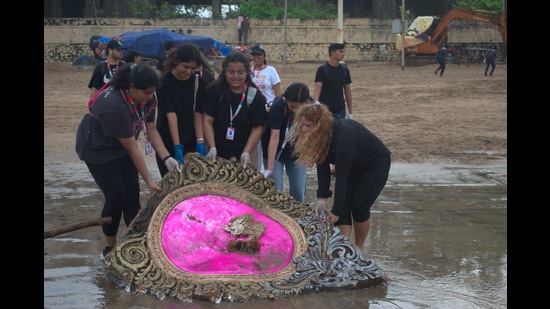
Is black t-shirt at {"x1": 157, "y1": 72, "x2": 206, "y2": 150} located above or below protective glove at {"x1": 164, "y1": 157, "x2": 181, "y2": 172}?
above

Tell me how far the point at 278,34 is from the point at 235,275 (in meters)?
23.9

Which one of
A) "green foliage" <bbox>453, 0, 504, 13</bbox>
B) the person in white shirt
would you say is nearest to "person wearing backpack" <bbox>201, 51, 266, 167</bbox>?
the person in white shirt

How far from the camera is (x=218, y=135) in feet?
19.6

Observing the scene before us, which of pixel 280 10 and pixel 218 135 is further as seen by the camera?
pixel 280 10

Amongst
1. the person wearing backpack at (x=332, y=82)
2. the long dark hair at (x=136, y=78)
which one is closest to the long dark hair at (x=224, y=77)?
the long dark hair at (x=136, y=78)

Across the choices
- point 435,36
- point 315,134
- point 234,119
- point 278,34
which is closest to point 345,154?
point 315,134

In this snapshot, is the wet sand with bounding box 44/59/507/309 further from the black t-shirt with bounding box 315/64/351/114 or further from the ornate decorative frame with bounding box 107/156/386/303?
the black t-shirt with bounding box 315/64/351/114

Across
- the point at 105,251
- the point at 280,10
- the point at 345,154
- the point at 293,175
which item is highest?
the point at 280,10

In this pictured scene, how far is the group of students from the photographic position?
197 inches

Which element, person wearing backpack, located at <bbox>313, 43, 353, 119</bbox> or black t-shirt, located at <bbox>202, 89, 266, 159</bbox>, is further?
person wearing backpack, located at <bbox>313, 43, 353, 119</bbox>

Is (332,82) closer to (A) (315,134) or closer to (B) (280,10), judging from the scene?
(A) (315,134)

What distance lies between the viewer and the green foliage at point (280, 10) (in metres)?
28.9

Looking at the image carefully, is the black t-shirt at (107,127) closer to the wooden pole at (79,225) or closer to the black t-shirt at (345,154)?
the wooden pole at (79,225)
